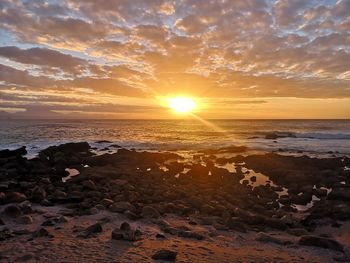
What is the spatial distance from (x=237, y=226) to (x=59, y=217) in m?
5.33

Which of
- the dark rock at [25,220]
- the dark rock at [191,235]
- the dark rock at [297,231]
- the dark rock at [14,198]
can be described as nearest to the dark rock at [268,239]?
the dark rock at [297,231]

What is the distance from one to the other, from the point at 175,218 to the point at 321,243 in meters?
Result: 4.48

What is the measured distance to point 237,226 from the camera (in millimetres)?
10461

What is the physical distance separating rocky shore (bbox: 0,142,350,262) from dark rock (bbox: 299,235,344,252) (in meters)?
0.03

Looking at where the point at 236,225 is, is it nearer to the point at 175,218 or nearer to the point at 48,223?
the point at 175,218

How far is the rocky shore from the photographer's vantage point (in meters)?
8.09

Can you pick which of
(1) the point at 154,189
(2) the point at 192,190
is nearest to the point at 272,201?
(2) the point at 192,190

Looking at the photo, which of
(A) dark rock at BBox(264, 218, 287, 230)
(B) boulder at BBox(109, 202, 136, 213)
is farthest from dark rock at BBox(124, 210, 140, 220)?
(A) dark rock at BBox(264, 218, 287, 230)

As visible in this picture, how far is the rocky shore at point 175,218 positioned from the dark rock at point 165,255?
2 centimetres

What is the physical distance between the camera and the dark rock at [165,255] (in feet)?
25.0

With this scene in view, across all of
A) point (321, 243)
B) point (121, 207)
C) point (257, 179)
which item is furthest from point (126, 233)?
point (257, 179)

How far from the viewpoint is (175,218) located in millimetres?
11438

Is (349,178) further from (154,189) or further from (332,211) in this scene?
(154,189)

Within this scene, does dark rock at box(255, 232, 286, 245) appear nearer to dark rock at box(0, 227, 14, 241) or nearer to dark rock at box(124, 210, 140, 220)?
dark rock at box(124, 210, 140, 220)
